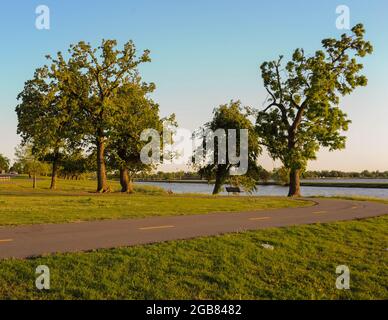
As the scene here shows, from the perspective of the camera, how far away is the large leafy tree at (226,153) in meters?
43.7

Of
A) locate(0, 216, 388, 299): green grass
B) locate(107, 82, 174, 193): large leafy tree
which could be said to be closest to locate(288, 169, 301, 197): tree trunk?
locate(107, 82, 174, 193): large leafy tree

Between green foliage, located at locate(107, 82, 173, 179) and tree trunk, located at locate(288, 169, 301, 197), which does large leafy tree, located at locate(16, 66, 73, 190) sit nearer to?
green foliage, located at locate(107, 82, 173, 179)

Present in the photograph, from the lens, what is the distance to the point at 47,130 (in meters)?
34.1

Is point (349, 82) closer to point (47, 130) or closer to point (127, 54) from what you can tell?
point (127, 54)

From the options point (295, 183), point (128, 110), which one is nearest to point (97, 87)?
point (128, 110)

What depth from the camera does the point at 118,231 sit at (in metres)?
12.2

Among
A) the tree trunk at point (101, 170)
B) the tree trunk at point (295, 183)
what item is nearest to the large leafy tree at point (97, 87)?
the tree trunk at point (101, 170)

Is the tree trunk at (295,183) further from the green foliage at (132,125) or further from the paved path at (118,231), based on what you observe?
the paved path at (118,231)

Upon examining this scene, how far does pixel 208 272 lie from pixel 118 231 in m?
4.99

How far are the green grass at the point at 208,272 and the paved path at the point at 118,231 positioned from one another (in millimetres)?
936

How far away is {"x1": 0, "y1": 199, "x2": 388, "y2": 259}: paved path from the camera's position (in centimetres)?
965

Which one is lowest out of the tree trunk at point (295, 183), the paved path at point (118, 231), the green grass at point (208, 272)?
the green grass at point (208, 272)
